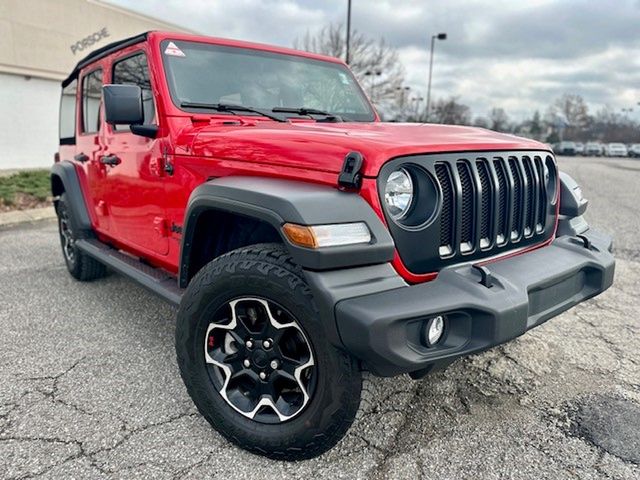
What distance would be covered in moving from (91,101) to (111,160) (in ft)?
3.15

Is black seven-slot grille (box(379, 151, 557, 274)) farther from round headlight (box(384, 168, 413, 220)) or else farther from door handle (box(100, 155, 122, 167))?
door handle (box(100, 155, 122, 167))

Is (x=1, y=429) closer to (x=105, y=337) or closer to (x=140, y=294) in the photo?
(x=105, y=337)

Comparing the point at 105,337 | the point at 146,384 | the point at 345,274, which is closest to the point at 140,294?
the point at 105,337

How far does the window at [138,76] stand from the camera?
3.04 meters

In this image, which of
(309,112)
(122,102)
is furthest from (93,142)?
(309,112)

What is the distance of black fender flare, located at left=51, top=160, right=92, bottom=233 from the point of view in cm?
416

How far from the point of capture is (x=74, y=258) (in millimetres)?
4648

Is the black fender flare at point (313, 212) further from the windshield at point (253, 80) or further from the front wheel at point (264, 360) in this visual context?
the windshield at point (253, 80)

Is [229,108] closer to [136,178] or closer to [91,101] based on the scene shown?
[136,178]

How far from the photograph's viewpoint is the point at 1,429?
2.37 meters

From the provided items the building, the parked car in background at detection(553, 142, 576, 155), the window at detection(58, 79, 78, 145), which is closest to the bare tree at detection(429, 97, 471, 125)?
the parked car in background at detection(553, 142, 576, 155)

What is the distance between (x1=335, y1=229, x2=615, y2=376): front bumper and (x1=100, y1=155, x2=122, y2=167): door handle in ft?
7.87

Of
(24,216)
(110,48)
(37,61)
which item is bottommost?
(24,216)

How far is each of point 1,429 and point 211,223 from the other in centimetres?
139
